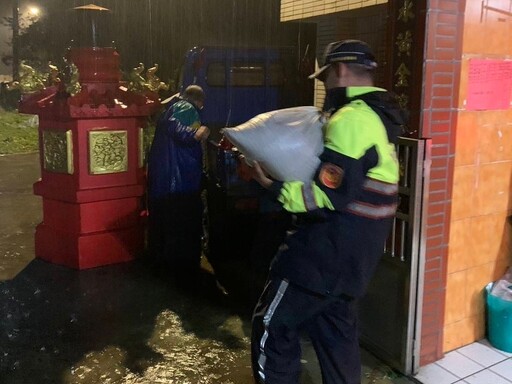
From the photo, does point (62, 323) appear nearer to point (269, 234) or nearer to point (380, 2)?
point (269, 234)

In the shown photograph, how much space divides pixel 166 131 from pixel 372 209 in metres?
3.09

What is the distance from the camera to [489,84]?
145 inches

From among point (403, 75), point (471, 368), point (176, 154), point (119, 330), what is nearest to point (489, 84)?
point (403, 75)

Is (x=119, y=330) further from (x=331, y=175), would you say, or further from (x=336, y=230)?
(x=331, y=175)

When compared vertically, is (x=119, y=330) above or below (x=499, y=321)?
below

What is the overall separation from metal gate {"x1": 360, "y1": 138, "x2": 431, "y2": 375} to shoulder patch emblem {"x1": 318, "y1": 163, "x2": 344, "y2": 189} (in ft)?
3.14

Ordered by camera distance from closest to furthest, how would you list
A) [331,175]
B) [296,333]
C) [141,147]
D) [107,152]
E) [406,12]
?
[331,175], [296,333], [406,12], [107,152], [141,147]

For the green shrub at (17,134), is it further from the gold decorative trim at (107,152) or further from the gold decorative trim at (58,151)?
the gold decorative trim at (107,152)

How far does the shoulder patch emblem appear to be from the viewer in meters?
2.52

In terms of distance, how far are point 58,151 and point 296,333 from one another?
11.7 ft

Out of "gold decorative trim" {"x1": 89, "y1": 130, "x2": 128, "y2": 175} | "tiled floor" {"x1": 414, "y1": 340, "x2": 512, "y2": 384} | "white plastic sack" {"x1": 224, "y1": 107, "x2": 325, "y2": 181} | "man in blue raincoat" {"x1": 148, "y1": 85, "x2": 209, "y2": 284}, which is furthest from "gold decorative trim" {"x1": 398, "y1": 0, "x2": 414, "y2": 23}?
"gold decorative trim" {"x1": 89, "y1": 130, "x2": 128, "y2": 175}

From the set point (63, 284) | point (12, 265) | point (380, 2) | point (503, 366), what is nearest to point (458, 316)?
point (503, 366)

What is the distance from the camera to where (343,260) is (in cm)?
271

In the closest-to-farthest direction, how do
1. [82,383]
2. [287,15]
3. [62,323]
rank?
[82,383]
[62,323]
[287,15]
